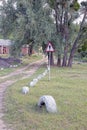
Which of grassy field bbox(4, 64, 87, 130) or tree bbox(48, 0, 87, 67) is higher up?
tree bbox(48, 0, 87, 67)

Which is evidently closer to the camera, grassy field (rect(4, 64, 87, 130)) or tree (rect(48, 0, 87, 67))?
grassy field (rect(4, 64, 87, 130))

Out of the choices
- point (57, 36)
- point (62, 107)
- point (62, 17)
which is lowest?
point (62, 107)

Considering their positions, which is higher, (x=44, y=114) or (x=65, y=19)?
(x=65, y=19)

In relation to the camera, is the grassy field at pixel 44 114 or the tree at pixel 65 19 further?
the tree at pixel 65 19

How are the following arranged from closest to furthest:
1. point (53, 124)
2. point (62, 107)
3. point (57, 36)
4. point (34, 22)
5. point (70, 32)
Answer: point (53, 124) → point (62, 107) → point (34, 22) → point (57, 36) → point (70, 32)

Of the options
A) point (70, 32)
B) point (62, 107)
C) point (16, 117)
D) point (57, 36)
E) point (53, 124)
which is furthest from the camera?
point (70, 32)

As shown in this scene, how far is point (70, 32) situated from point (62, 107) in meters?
26.1

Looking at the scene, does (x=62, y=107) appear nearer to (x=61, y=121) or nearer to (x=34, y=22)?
(x=61, y=121)

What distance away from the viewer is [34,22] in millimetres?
30172

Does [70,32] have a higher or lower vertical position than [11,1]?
lower

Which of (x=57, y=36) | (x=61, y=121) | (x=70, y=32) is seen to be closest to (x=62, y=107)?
(x=61, y=121)

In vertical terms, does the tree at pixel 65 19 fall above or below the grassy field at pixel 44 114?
above

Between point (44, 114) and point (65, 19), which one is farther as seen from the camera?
point (65, 19)

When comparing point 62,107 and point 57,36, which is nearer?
point 62,107
